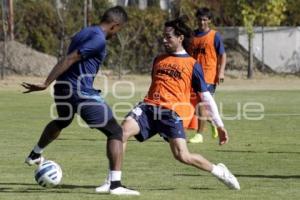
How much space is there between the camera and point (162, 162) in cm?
1336

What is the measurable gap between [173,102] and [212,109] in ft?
1.47

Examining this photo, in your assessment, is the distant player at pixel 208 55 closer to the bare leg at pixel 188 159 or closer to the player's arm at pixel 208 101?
the player's arm at pixel 208 101

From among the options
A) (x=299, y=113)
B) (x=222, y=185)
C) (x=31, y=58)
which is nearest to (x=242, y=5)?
(x=31, y=58)

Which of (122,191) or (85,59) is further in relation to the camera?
(85,59)

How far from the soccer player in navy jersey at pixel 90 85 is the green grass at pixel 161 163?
0.48 metres

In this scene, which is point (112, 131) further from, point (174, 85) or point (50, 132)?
point (50, 132)

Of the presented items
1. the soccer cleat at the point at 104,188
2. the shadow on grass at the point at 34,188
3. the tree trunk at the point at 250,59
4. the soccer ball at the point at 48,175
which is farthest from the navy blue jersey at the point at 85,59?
the tree trunk at the point at 250,59

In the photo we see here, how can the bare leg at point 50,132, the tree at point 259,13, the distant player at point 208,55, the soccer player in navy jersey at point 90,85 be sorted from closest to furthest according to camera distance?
the soccer player in navy jersey at point 90,85
the bare leg at point 50,132
the distant player at point 208,55
the tree at point 259,13

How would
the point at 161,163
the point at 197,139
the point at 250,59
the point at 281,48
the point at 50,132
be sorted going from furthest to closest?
the point at 281,48 → the point at 250,59 → the point at 197,139 → the point at 161,163 → the point at 50,132

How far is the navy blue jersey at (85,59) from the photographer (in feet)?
33.3

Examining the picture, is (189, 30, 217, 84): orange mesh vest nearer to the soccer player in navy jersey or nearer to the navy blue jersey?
the soccer player in navy jersey

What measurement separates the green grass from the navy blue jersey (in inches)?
45.2

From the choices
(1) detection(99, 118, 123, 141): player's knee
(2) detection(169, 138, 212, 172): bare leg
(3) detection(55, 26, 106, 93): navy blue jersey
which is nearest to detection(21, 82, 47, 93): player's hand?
(3) detection(55, 26, 106, 93): navy blue jersey

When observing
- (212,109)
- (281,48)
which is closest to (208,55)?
(212,109)
